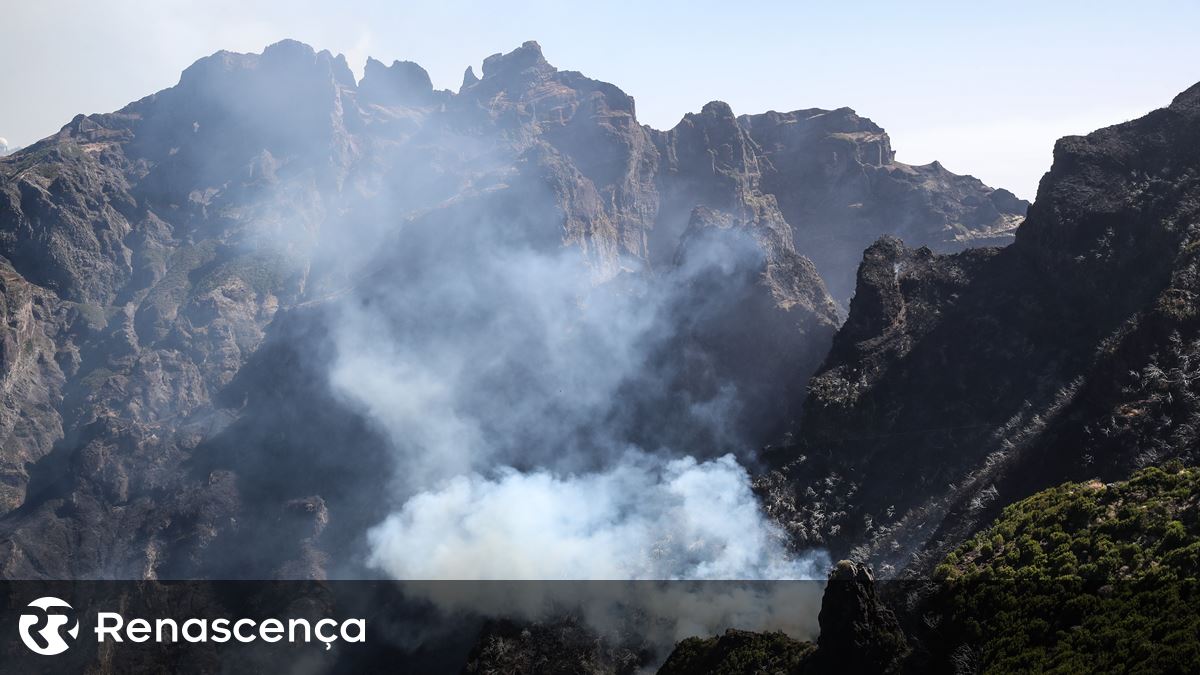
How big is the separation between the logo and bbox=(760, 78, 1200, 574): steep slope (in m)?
103

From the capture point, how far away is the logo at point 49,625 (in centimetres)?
13362

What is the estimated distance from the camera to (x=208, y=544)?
526 ft

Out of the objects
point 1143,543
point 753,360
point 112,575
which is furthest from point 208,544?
point 1143,543

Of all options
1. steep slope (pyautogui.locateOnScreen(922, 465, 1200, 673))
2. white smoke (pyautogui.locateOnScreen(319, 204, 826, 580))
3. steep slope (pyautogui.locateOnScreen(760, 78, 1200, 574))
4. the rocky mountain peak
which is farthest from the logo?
steep slope (pyautogui.locateOnScreen(922, 465, 1200, 673))

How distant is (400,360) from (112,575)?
6495 centimetres

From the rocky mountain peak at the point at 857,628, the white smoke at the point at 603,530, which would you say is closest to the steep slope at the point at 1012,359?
the white smoke at the point at 603,530

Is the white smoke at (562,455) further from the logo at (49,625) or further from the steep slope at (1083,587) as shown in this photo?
the logo at (49,625)

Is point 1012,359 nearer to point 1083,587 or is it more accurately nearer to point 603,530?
point 603,530

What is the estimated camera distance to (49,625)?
5157 inches

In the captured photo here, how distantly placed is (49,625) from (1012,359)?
130 m

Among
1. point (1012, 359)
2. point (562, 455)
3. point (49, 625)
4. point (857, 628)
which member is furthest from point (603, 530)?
point (49, 625)

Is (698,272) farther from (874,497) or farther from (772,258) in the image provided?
(874,497)

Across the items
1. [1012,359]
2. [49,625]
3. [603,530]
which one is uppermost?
[1012,359]

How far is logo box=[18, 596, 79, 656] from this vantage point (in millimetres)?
133625
